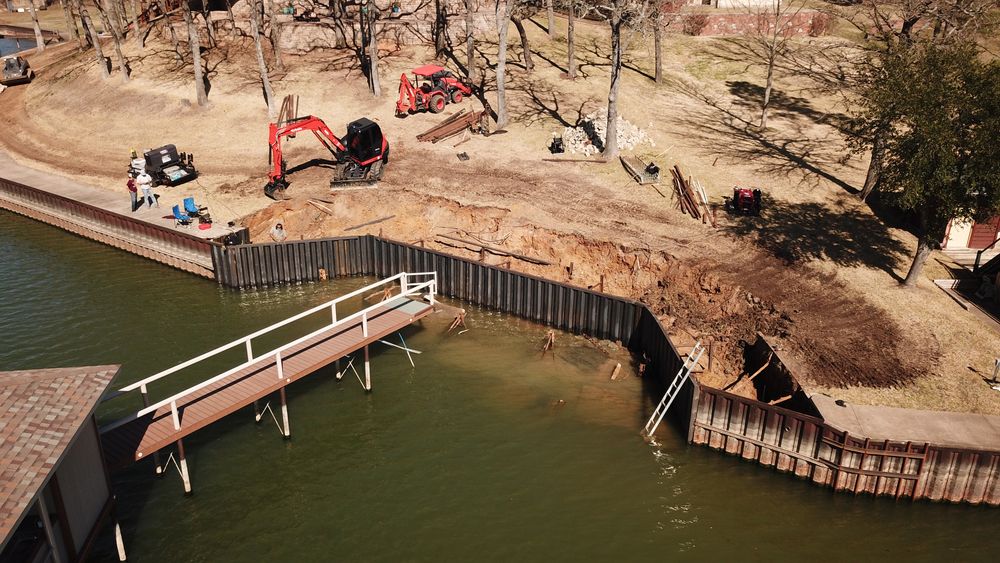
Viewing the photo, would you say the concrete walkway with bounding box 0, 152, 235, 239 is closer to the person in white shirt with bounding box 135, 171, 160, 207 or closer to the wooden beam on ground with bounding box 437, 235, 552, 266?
the person in white shirt with bounding box 135, 171, 160, 207

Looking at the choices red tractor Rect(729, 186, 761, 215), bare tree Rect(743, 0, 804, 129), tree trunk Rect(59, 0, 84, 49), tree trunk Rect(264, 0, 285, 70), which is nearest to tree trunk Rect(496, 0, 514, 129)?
red tractor Rect(729, 186, 761, 215)

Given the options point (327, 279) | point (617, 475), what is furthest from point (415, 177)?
point (617, 475)

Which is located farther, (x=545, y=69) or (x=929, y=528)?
(x=545, y=69)

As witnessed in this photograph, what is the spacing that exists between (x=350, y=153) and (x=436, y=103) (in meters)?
10.1

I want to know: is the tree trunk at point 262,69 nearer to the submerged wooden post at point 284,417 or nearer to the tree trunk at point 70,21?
the submerged wooden post at point 284,417

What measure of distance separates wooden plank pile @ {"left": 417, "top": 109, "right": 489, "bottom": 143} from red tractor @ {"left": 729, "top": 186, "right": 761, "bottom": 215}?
16436mm

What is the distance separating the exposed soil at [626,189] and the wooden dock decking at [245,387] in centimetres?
757

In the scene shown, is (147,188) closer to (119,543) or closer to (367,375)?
(367,375)

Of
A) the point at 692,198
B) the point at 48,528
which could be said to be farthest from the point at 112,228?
the point at 692,198

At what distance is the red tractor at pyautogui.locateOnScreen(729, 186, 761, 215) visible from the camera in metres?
35.8

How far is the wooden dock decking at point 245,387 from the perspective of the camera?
68.8 feet

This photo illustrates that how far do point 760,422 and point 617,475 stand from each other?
4941mm

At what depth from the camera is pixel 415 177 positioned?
40031mm

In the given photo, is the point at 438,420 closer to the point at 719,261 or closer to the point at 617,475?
the point at 617,475
